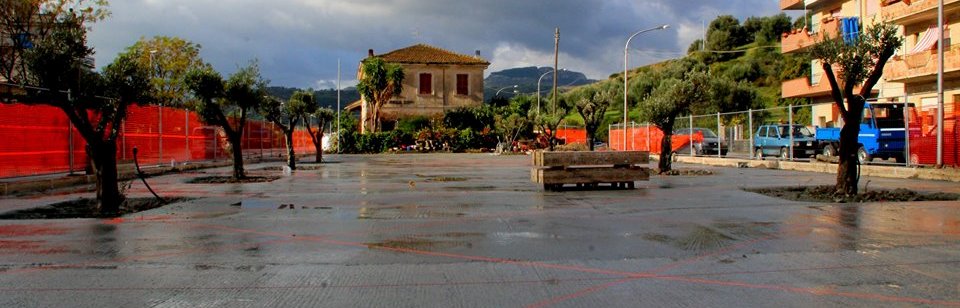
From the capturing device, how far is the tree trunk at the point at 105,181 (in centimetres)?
1164

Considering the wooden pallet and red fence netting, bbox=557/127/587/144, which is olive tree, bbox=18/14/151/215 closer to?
the wooden pallet

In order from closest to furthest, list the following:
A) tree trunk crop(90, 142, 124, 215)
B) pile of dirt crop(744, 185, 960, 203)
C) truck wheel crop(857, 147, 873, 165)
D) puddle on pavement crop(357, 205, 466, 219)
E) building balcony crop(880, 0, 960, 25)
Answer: puddle on pavement crop(357, 205, 466, 219), tree trunk crop(90, 142, 124, 215), pile of dirt crop(744, 185, 960, 203), truck wheel crop(857, 147, 873, 165), building balcony crop(880, 0, 960, 25)

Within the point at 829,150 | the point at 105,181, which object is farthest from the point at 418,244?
the point at 829,150

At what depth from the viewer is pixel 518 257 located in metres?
7.33

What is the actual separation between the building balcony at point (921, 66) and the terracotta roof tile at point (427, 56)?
36697 millimetres

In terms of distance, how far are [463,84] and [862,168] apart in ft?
150

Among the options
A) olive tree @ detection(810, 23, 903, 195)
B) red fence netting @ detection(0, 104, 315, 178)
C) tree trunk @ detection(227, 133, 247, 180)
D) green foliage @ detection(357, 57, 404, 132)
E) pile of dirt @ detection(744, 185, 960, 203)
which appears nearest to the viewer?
pile of dirt @ detection(744, 185, 960, 203)

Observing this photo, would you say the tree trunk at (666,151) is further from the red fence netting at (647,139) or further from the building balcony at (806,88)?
the building balcony at (806,88)

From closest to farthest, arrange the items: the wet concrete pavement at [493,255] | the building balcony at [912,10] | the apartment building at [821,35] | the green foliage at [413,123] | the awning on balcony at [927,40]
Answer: the wet concrete pavement at [493,255] → the building balcony at [912,10] → the awning on balcony at [927,40] → the apartment building at [821,35] → the green foliage at [413,123]

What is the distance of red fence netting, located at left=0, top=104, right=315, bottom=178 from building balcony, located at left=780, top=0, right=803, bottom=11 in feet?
107

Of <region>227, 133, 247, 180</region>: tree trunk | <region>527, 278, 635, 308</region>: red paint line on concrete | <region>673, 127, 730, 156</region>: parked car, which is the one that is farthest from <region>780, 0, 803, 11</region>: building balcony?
<region>527, 278, 635, 308</region>: red paint line on concrete

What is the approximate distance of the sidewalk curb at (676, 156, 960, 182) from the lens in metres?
17.8

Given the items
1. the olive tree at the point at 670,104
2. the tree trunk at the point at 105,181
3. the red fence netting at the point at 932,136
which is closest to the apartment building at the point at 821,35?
the red fence netting at the point at 932,136

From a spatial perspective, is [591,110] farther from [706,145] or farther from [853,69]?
[853,69]
